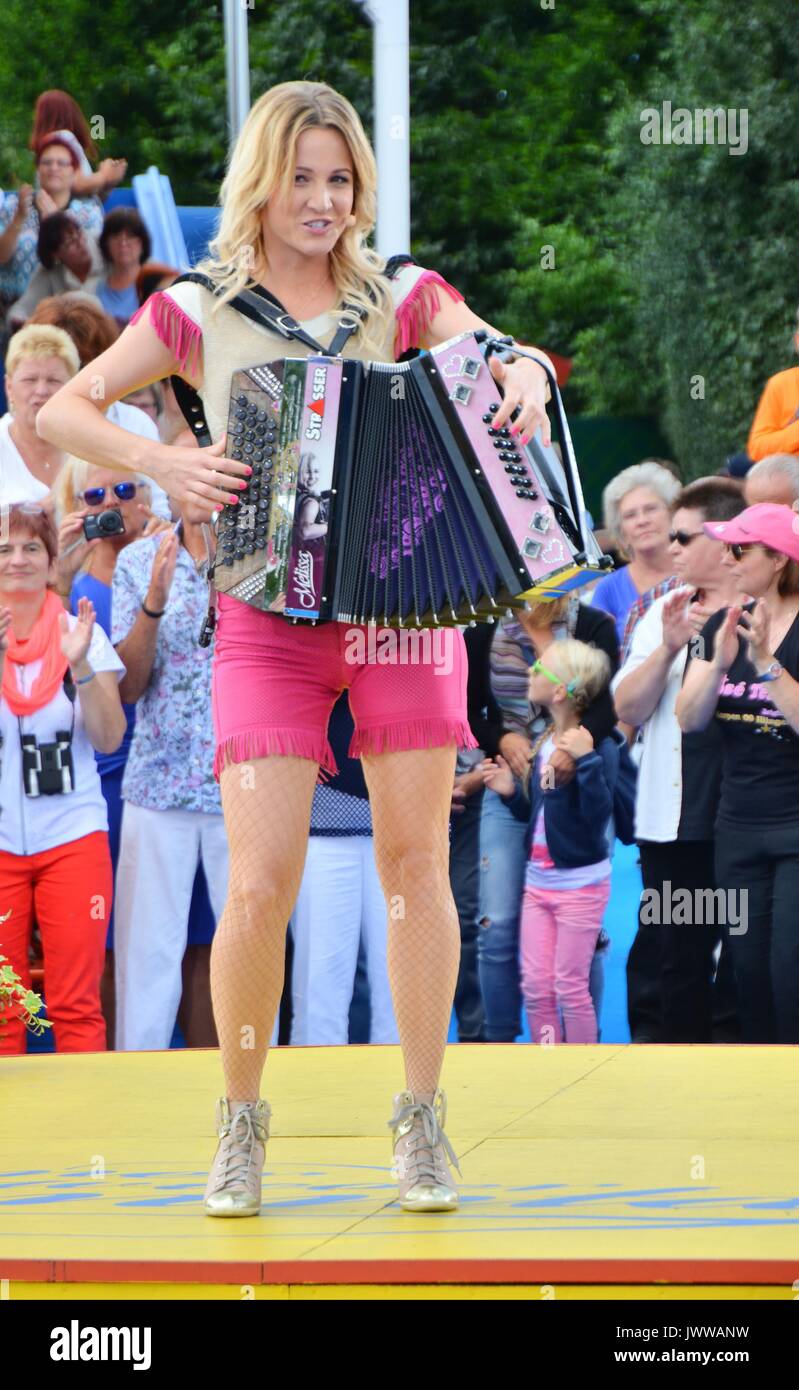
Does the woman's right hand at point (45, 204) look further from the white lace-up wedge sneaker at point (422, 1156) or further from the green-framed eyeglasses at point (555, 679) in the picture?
the white lace-up wedge sneaker at point (422, 1156)

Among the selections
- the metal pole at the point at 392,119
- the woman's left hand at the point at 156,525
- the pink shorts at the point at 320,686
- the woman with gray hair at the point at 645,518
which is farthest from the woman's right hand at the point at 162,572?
the pink shorts at the point at 320,686

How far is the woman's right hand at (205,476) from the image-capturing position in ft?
11.3

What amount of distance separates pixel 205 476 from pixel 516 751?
306cm

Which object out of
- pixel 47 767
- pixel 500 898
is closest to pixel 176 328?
pixel 47 767

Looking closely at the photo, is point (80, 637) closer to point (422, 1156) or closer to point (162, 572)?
point (162, 572)

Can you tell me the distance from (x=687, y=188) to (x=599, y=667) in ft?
54.6

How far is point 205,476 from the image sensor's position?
11.3ft

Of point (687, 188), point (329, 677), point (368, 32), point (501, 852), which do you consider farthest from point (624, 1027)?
point (368, 32)

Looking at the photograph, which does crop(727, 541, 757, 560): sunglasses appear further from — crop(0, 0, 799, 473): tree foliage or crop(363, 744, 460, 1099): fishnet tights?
crop(0, 0, 799, 473): tree foliage

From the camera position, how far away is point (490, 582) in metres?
3.46

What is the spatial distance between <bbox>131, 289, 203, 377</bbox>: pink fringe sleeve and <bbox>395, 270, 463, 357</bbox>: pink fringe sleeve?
1.27 feet

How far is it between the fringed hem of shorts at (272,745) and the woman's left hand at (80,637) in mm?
2660

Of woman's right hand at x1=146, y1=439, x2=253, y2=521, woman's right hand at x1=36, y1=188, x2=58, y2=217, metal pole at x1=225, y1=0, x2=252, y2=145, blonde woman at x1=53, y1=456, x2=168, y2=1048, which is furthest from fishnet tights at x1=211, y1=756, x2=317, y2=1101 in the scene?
woman's right hand at x1=36, y1=188, x2=58, y2=217
